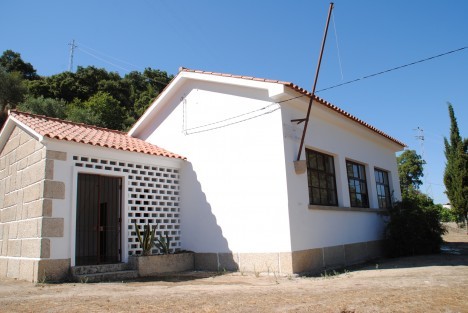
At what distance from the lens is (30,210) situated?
806 cm

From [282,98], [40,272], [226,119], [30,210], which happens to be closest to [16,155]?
[30,210]

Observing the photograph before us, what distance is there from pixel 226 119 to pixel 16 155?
5.34 m

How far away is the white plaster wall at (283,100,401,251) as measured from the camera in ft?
28.2

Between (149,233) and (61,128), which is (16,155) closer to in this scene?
(61,128)

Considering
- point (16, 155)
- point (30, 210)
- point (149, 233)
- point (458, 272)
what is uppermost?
point (16, 155)

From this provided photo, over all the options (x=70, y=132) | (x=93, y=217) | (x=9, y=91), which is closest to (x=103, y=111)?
(x=9, y=91)

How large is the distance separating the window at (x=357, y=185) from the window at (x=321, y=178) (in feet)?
3.52

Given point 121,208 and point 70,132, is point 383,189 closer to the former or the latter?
point 121,208

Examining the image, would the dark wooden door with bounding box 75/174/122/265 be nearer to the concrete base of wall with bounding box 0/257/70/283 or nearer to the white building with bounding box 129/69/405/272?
the white building with bounding box 129/69/405/272

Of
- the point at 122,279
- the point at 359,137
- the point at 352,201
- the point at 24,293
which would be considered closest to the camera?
the point at 24,293

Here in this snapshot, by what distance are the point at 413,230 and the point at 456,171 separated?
17081 mm

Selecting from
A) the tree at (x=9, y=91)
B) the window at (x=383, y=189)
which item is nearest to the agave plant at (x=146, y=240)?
the window at (x=383, y=189)

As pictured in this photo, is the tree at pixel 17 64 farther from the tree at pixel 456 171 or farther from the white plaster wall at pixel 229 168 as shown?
the tree at pixel 456 171

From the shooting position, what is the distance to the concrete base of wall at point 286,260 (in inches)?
319
